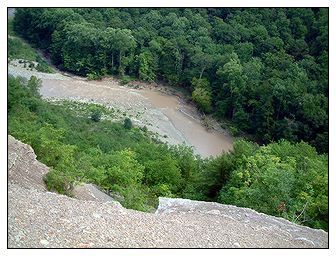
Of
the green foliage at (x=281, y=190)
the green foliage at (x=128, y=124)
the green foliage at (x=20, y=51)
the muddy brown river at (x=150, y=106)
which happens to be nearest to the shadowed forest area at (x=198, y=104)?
the green foliage at (x=281, y=190)

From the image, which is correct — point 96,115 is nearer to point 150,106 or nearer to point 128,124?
point 128,124

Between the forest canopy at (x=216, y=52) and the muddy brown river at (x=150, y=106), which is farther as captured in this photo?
the forest canopy at (x=216, y=52)

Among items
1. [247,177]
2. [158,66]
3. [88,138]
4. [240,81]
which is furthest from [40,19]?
[247,177]

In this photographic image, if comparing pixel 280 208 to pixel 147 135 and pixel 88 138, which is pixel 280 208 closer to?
pixel 88 138

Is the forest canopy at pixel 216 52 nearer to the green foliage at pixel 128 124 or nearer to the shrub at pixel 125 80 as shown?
the shrub at pixel 125 80

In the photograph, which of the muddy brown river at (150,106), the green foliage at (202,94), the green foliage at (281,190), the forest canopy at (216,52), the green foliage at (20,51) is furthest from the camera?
the green foliage at (20,51)

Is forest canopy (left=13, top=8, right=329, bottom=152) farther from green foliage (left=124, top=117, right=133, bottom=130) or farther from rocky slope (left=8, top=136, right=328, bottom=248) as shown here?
rocky slope (left=8, top=136, right=328, bottom=248)
